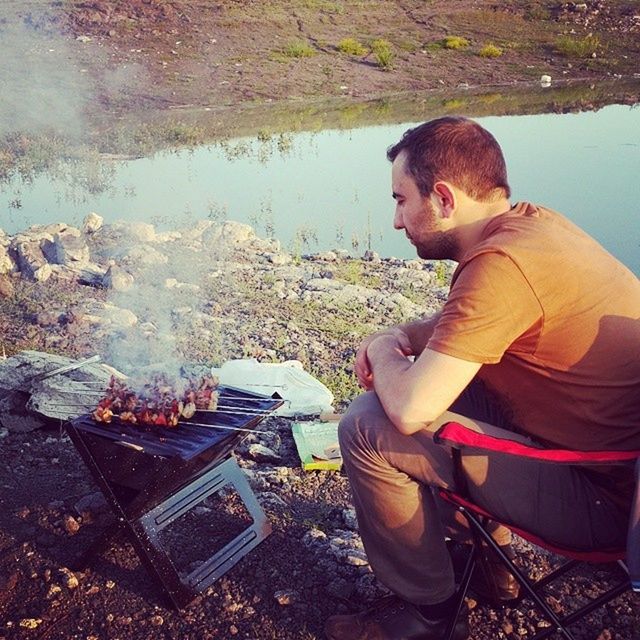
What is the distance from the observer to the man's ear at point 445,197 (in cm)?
241

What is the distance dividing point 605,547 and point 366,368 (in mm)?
991

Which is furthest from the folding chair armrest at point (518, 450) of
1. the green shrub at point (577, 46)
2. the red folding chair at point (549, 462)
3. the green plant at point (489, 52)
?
the green shrub at point (577, 46)

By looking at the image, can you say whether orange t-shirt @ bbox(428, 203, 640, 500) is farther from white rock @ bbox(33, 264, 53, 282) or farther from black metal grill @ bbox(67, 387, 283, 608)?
white rock @ bbox(33, 264, 53, 282)

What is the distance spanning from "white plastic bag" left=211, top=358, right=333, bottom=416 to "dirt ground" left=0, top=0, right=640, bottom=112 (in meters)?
14.6

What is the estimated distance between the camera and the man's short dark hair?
2.39 m

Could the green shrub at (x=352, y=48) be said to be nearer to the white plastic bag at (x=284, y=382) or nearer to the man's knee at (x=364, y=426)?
the white plastic bag at (x=284, y=382)

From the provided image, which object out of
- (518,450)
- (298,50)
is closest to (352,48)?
(298,50)

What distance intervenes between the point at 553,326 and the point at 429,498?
711mm

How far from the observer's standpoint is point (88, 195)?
458 inches

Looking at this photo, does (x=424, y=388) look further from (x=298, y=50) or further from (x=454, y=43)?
(x=454, y=43)

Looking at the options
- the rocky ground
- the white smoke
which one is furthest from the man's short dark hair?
the white smoke

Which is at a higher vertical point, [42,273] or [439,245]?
[439,245]

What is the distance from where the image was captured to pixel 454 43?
2612 cm

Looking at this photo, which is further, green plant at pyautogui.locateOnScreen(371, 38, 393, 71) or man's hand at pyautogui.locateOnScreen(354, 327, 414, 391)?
green plant at pyautogui.locateOnScreen(371, 38, 393, 71)
